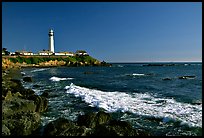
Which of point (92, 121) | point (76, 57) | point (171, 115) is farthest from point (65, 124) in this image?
point (76, 57)

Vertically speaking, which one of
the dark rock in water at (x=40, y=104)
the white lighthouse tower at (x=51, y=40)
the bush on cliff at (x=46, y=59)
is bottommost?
the dark rock in water at (x=40, y=104)

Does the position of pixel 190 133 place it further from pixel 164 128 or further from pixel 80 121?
pixel 80 121

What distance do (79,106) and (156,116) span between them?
4436 mm

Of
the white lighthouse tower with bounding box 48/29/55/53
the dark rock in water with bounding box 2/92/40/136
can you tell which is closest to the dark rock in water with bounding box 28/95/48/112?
the dark rock in water with bounding box 2/92/40/136

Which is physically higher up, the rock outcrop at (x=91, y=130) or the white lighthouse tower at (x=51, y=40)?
the white lighthouse tower at (x=51, y=40)

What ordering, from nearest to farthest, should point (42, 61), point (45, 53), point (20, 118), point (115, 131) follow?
point (115, 131)
point (20, 118)
point (42, 61)
point (45, 53)

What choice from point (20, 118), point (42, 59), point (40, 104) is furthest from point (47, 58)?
point (20, 118)

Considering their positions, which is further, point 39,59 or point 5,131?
point 39,59

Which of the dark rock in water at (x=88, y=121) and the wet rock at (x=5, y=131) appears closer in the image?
the wet rock at (x=5, y=131)

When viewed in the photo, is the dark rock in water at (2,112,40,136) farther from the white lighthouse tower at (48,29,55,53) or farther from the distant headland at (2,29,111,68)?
the white lighthouse tower at (48,29,55,53)

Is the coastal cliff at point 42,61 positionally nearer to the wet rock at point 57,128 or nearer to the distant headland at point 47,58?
the distant headland at point 47,58

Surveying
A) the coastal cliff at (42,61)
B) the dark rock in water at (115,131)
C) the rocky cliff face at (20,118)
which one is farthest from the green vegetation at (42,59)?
the dark rock in water at (115,131)

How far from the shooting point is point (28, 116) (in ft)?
28.9

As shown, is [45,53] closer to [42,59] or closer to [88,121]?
[42,59]
